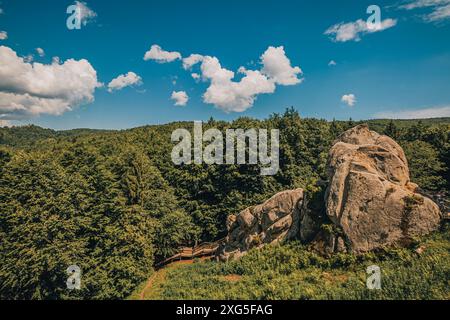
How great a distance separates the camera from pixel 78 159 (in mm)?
33531

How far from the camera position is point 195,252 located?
39.9 metres

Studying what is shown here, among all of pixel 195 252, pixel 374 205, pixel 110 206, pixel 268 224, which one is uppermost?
pixel 374 205

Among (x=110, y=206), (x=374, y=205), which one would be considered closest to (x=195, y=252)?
(x=110, y=206)

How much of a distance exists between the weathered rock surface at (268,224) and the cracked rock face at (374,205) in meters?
5.27

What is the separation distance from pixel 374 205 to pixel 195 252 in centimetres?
2731

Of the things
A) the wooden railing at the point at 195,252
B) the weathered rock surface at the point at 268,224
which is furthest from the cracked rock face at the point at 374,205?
the wooden railing at the point at 195,252

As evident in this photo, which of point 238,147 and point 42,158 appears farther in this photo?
point 238,147

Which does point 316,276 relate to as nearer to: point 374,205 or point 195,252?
point 374,205

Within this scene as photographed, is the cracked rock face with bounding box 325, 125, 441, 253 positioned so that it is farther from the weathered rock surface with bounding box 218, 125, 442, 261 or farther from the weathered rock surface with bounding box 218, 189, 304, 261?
the weathered rock surface with bounding box 218, 189, 304, 261

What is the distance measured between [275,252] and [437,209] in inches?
538

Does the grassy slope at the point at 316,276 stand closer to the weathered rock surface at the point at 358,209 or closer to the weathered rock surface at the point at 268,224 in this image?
the weathered rock surface at the point at 358,209

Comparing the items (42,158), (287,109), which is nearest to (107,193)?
(42,158)

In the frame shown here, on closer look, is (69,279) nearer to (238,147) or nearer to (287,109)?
(238,147)

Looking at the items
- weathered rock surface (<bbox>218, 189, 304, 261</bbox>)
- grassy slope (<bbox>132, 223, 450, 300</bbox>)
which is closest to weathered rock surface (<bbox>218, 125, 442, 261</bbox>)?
weathered rock surface (<bbox>218, 189, 304, 261</bbox>)
